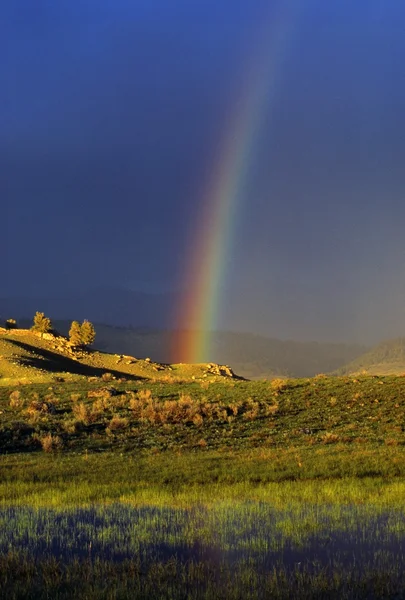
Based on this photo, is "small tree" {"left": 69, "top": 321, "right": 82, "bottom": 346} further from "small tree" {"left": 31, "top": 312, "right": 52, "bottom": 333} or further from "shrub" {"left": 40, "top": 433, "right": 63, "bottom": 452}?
"shrub" {"left": 40, "top": 433, "right": 63, "bottom": 452}

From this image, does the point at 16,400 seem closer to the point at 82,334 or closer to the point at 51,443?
the point at 51,443

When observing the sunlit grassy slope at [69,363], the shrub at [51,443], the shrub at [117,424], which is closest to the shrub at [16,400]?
the shrub at [117,424]

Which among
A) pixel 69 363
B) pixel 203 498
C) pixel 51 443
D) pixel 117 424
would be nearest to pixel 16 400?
pixel 117 424

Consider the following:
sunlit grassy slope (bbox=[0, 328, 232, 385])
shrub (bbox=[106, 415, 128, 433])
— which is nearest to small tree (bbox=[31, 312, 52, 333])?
sunlit grassy slope (bbox=[0, 328, 232, 385])

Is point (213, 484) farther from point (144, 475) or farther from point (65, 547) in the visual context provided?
point (65, 547)

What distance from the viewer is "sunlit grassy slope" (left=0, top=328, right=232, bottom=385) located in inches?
2945

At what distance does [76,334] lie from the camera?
96375 millimetres

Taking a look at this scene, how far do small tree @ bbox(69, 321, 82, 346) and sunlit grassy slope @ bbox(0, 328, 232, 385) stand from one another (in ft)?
4.13

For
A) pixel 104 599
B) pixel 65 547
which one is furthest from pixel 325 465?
pixel 104 599

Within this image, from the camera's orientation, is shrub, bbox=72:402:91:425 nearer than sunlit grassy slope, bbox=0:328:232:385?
Yes

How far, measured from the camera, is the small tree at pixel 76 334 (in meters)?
95.2

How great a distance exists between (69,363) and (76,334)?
1202cm

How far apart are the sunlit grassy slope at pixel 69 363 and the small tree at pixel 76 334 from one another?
1.26 metres

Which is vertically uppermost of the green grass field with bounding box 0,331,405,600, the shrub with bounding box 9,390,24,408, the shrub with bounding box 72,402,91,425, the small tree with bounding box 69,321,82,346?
the small tree with bounding box 69,321,82,346
